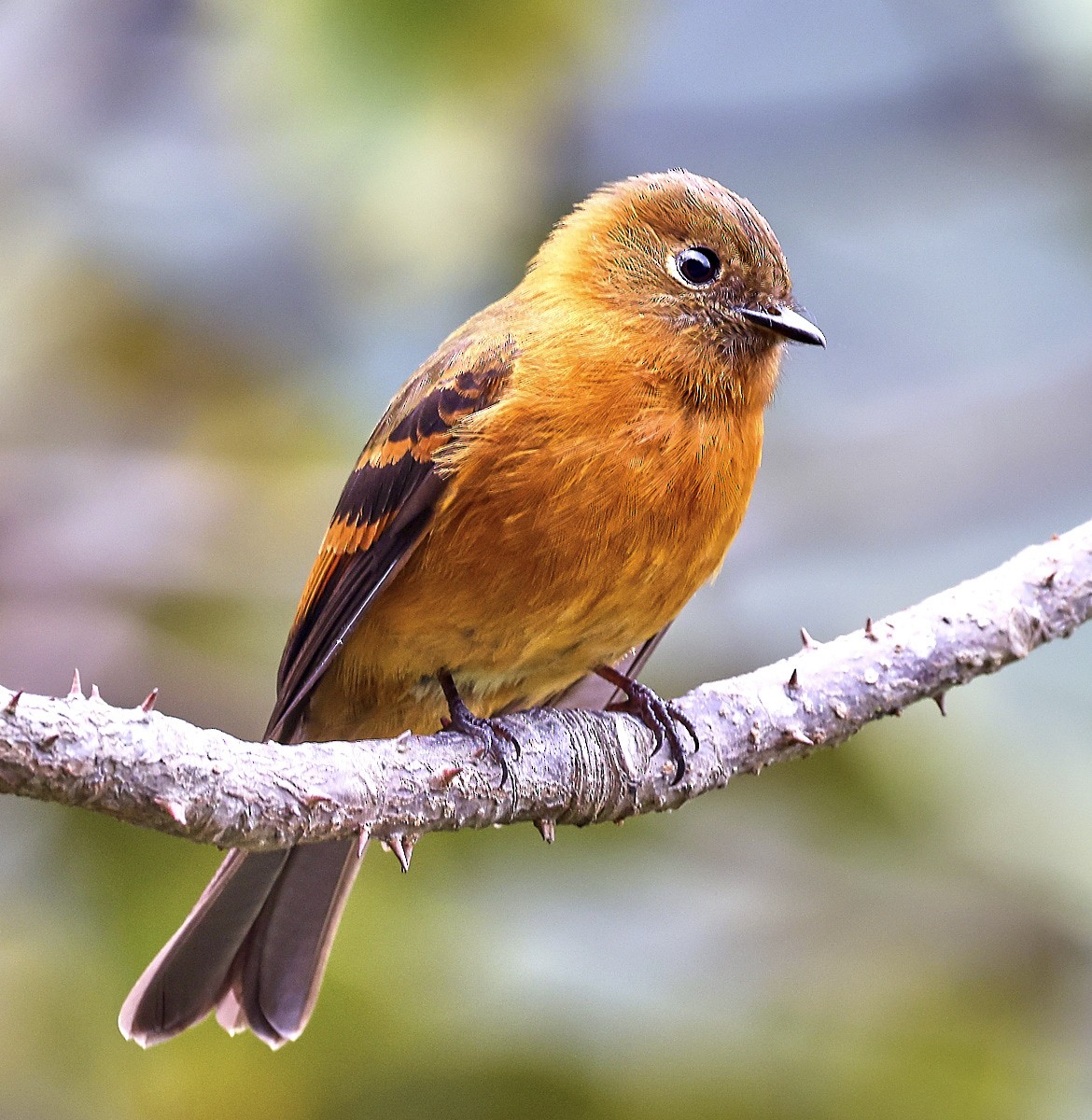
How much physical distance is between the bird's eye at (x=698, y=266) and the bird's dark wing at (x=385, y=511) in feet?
1.51

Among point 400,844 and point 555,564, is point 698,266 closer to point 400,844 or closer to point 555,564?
point 555,564

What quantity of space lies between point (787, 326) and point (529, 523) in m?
0.84

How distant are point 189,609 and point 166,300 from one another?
4.20 feet

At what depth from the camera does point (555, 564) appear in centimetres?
331

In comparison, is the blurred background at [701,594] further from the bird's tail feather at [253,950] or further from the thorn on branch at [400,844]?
the thorn on branch at [400,844]

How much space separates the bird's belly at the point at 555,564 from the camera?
3.32 m

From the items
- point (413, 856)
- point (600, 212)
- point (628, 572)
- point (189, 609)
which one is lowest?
point (413, 856)

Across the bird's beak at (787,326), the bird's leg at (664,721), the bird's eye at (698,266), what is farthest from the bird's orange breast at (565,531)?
the bird's eye at (698,266)

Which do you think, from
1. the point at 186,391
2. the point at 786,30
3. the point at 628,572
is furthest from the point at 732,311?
the point at 786,30

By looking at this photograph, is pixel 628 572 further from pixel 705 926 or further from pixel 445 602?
pixel 705 926

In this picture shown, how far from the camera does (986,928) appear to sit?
473 centimetres

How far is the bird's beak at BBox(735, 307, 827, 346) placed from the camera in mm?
3719

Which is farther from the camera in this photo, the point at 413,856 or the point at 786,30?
Result: the point at 786,30

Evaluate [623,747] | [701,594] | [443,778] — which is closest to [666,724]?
[623,747]
